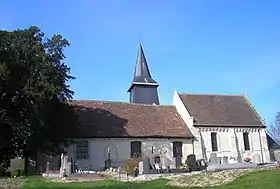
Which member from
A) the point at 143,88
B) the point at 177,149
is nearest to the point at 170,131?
the point at 177,149

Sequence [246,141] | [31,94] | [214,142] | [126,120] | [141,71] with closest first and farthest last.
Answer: [31,94] → [126,120] → [214,142] → [246,141] → [141,71]

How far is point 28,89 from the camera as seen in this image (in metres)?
30.7

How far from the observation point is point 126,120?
41188mm

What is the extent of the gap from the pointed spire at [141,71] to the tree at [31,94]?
21.6 m

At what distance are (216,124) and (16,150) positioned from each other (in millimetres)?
21567

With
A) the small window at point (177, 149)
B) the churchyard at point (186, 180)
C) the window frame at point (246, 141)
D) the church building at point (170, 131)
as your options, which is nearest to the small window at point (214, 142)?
the church building at point (170, 131)

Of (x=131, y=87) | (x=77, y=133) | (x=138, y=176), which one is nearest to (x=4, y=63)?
(x=77, y=133)

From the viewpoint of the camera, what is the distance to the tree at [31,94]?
30578 millimetres

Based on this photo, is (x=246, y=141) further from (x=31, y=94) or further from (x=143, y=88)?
(x=31, y=94)

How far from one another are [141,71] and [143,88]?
11.7ft

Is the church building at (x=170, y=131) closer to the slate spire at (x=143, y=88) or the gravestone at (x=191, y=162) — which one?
the gravestone at (x=191, y=162)

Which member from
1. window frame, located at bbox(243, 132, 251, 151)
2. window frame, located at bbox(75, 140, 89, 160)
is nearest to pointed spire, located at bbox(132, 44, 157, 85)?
window frame, located at bbox(243, 132, 251, 151)

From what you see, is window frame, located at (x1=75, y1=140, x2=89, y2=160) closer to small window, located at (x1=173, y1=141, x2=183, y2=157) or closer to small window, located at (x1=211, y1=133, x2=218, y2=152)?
small window, located at (x1=173, y1=141, x2=183, y2=157)

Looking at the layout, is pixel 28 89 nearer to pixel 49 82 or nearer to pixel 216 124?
pixel 49 82
